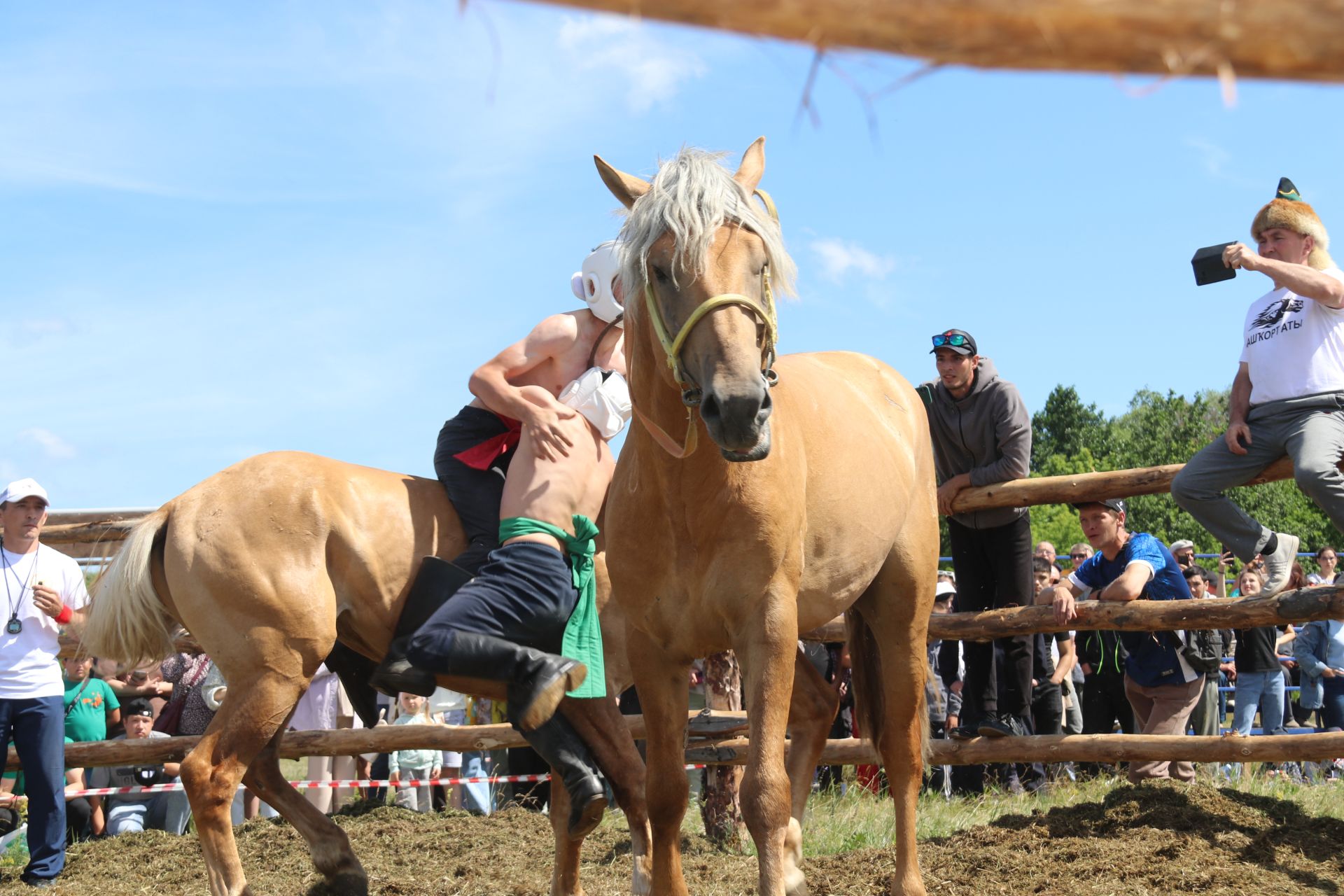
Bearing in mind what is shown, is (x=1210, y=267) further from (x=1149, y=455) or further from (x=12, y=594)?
(x=1149, y=455)

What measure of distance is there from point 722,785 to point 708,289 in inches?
165

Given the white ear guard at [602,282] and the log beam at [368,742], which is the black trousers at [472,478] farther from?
the log beam at [368,742]

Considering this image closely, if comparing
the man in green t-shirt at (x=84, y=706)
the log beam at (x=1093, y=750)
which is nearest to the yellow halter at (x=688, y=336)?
the log beam at (x=1093, y=750)

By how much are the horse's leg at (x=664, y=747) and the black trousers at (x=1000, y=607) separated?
3.00 m

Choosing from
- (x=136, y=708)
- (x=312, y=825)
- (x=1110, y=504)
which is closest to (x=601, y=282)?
(x=312, y=825)

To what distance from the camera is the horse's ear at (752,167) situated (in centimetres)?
440

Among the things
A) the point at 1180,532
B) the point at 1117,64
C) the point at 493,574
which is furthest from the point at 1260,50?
the point at 1180,532

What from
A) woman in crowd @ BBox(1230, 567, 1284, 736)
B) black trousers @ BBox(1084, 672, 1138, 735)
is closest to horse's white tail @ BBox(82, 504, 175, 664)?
black trousers @ BBox(1084, 672, 1138, 735)

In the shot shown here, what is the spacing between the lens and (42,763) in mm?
6648

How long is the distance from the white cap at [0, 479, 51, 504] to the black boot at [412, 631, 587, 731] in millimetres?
3790

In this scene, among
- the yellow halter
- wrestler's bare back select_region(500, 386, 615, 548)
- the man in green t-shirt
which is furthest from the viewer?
the man in green t-shirt

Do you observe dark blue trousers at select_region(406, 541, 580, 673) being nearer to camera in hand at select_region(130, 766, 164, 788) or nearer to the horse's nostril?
the horse's nostril

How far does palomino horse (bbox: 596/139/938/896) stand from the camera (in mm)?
3664

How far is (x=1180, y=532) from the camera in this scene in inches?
1881
